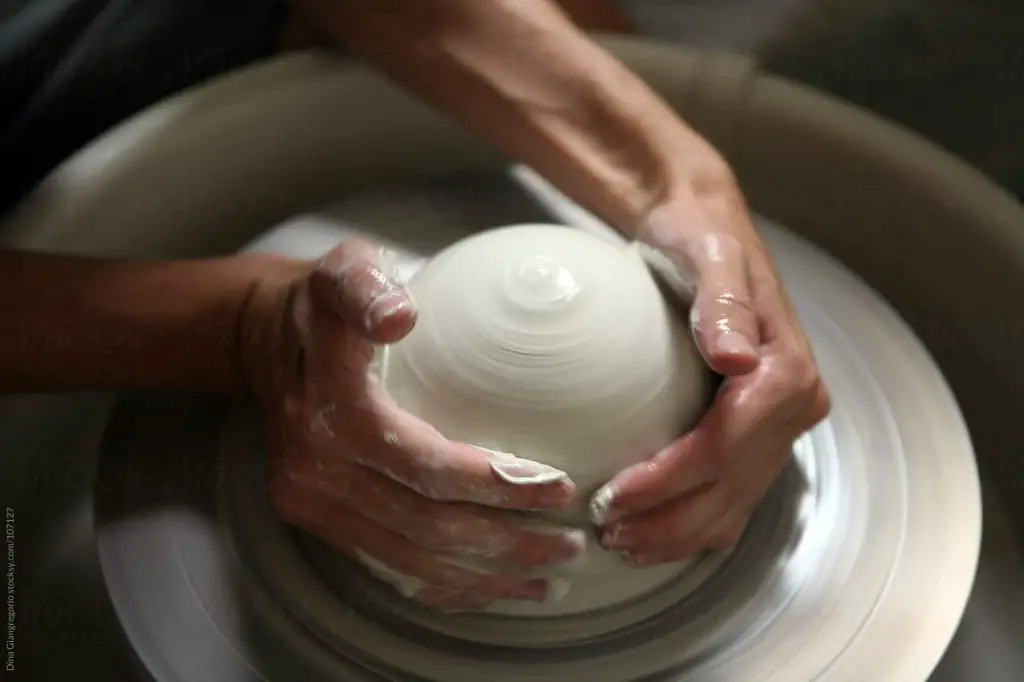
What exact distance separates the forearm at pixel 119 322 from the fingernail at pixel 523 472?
0.34m

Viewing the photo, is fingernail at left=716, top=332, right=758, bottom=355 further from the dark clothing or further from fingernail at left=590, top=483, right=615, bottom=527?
the dark clothing

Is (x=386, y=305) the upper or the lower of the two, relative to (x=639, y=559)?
upper

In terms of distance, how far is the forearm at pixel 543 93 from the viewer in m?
1.03

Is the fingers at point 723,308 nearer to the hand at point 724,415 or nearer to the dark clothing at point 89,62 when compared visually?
the hand at point 724,415

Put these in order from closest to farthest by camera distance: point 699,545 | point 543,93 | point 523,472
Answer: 1. point 523,472
2. point 699,545
3. point 543,93

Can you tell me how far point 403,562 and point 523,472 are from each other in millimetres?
154

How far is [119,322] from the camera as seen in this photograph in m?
0.92

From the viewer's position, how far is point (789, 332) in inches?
34.1

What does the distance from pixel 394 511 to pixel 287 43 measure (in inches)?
35.1

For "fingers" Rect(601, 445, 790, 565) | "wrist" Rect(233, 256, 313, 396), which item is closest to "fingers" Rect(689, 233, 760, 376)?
"fingers" Rect(601, 445, 790, 565)

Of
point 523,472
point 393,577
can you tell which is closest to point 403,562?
point 393,577

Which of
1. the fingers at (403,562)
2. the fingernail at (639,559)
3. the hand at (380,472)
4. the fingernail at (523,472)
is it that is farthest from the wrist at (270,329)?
the fingernail at (639,559)

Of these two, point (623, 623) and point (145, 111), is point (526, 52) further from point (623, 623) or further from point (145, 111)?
point (623, 623)

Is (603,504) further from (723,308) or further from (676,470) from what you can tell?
(723,308)
